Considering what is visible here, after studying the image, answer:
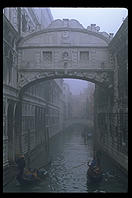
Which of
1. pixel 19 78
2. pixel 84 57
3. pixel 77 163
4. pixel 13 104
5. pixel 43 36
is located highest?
pixel 43 36

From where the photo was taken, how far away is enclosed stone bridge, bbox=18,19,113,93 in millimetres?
13180

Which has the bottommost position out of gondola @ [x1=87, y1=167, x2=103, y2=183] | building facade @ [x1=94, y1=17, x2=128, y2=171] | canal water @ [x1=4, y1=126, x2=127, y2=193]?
canal water @ [x1=4, y1=126, x2=127, y2=193]

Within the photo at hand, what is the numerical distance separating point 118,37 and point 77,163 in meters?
6.82

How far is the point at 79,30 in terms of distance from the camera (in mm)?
13148

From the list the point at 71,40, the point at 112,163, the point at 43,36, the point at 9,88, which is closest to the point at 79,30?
the point at 71,40

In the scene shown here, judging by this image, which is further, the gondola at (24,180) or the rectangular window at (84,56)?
the rectangular window at (84,56)

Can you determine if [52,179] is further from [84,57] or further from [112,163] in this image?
[84,57]

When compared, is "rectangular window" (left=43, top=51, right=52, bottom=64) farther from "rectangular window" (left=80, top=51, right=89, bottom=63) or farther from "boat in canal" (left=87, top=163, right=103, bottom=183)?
"boat in canal" (left=87, top=163, right=103, bottom=183)

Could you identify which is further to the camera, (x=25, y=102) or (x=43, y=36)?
(x=25, y=102)

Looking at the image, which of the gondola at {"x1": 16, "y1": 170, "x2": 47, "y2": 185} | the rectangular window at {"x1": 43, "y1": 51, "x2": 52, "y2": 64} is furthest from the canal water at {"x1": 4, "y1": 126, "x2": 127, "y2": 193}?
the rectangular window at {"x1": 43, "y1": 51, "x2": 52, "y2": 64}

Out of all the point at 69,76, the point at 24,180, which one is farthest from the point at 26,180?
the point at 69,76

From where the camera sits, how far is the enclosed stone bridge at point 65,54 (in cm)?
1318

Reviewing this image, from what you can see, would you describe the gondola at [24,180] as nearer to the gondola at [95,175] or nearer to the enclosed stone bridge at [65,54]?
the gondola at [95,175]

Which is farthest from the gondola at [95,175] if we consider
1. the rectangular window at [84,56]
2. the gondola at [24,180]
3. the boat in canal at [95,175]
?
the rectangular window at [84,56]
